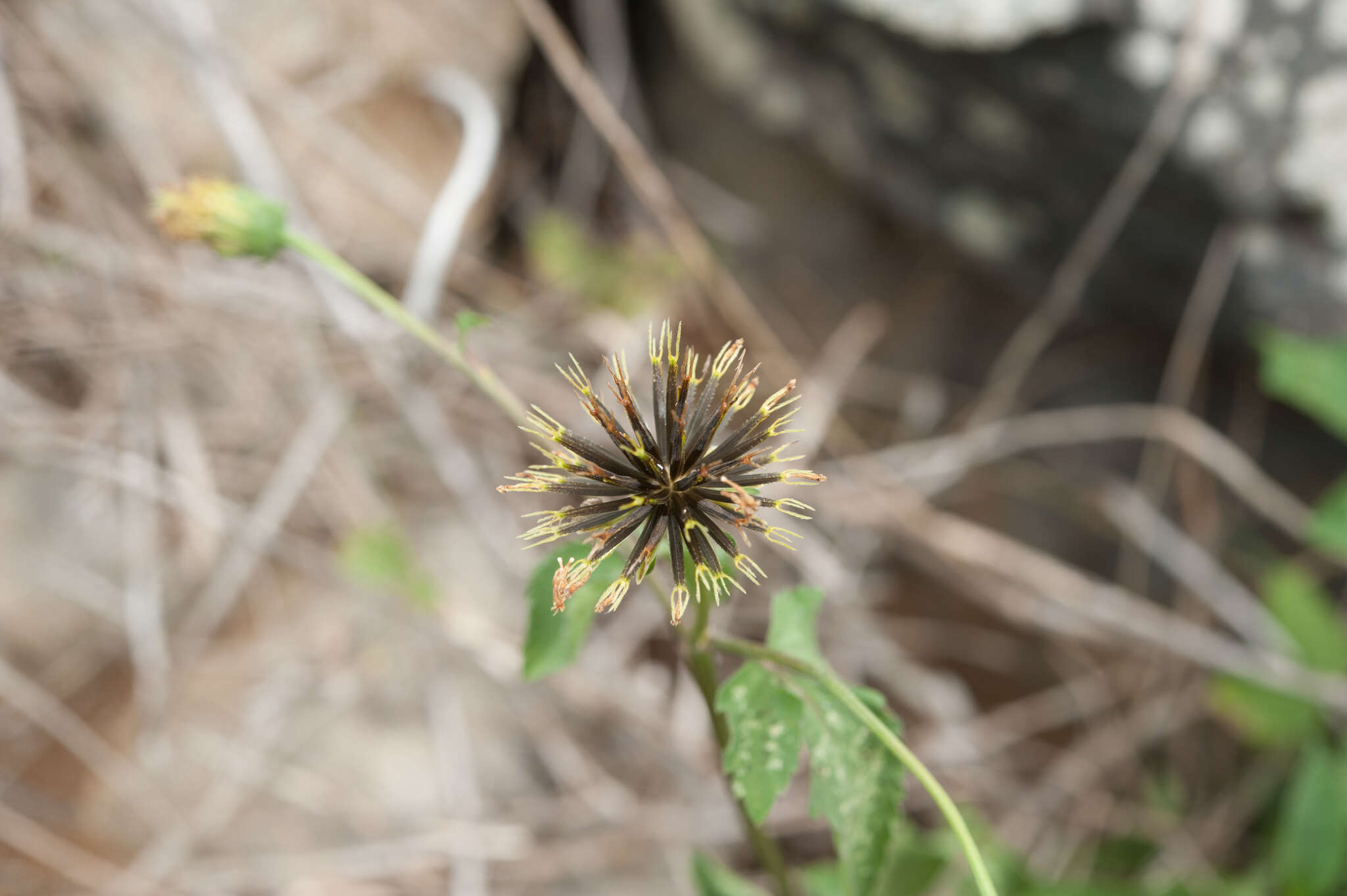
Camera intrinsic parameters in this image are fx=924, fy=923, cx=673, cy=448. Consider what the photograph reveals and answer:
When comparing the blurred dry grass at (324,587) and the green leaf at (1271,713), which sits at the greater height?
the blurred dry grass at (324,587)

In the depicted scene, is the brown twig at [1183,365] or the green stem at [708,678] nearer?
the green stem at [708,678]

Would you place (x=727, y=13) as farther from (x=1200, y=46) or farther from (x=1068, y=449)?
(x=1068, y=449)

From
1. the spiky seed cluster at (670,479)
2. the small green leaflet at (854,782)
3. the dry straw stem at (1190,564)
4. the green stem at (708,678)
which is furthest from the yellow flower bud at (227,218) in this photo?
the dry straw stem at (1190,564)

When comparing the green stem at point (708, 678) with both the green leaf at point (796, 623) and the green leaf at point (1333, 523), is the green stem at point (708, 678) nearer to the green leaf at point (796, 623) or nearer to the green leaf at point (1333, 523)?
the green leaf at point (796, 623)

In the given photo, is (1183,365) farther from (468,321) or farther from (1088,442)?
(468,321)

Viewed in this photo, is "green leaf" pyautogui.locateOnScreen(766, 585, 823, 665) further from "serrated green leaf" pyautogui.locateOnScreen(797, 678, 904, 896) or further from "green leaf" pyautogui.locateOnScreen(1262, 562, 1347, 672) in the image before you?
"green leaf" pyautogui.locateOnScreen(1262, 562, 1347, 672)

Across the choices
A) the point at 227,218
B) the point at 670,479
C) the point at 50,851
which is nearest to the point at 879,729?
the point at 670,479

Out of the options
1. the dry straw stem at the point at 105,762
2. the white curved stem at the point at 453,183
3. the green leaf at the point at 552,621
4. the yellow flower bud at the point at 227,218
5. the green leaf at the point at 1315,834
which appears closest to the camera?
the green leaf at the point at 552,621
